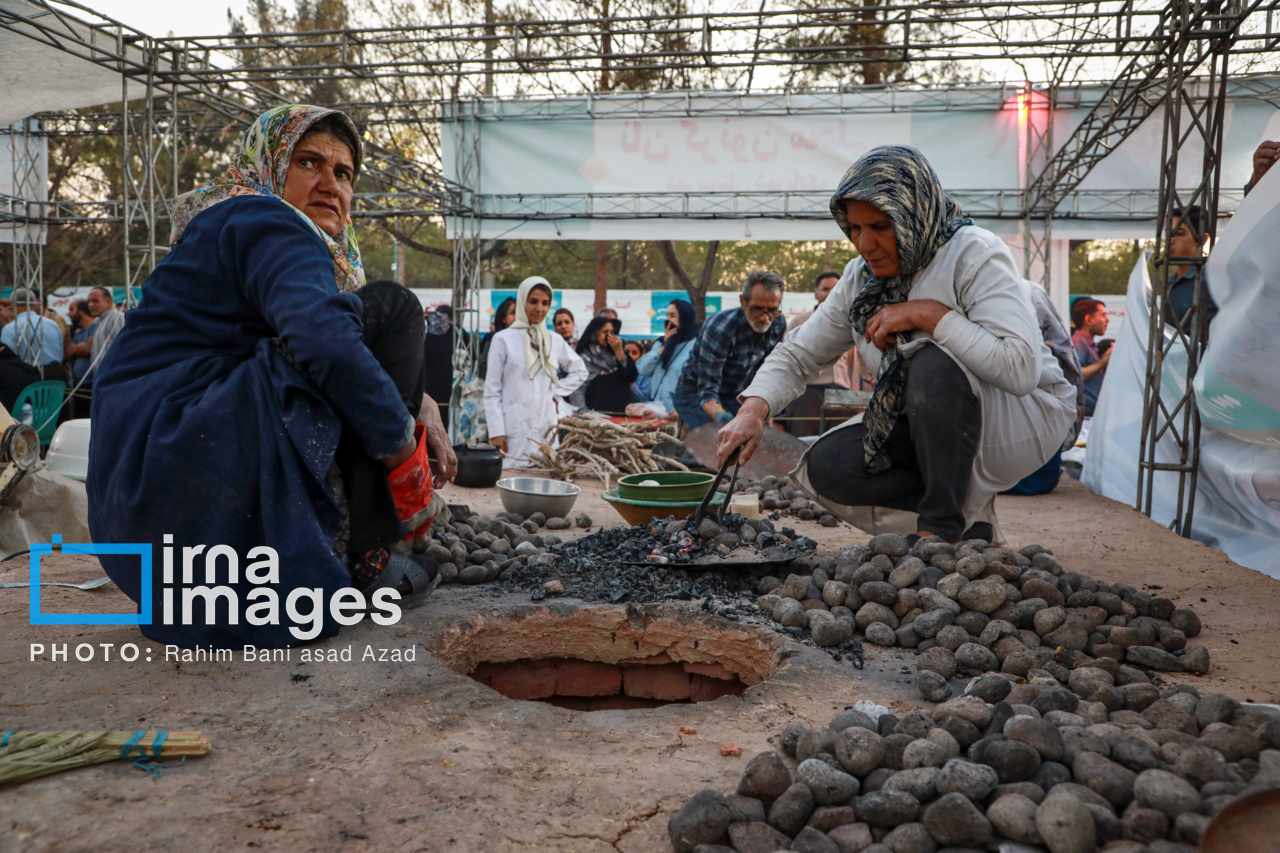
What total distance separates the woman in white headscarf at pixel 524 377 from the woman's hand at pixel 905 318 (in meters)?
4.59

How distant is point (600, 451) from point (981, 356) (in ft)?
11.6

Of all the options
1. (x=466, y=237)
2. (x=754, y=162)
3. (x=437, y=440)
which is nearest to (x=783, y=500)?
(x=437, y=440)

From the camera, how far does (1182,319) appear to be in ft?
14.9

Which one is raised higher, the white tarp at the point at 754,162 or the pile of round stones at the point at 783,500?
the white tarp at the point at 754,162

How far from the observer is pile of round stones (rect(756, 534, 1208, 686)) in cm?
212

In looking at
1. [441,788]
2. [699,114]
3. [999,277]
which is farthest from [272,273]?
[699,114]

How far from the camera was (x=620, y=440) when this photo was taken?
5844 mm

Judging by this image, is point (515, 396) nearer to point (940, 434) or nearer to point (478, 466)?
point (478, 466)

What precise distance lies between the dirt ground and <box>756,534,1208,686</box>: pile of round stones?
0.30 ft

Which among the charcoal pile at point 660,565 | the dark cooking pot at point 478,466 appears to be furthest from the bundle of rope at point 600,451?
the charcoal pile at point 660,565

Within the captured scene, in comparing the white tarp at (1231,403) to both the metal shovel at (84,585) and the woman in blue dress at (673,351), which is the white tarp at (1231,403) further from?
the woman in blue dress at (673,351)

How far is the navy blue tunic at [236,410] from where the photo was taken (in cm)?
201

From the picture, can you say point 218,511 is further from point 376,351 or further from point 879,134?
point 879,134

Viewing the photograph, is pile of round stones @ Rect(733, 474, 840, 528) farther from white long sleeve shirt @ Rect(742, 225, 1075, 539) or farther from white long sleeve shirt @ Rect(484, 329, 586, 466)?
white long sleeve shirt @ Rect(484, 329, 586, 466)
